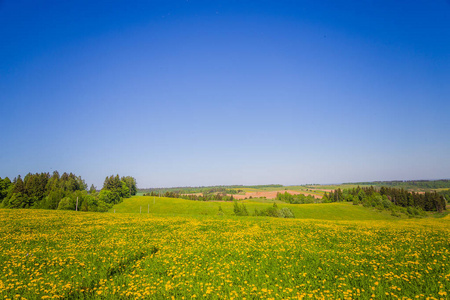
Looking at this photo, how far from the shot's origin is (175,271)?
30.3 ft

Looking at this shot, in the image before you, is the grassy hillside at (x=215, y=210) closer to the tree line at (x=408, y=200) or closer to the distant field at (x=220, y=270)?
the tree line at (x=408, y=200)

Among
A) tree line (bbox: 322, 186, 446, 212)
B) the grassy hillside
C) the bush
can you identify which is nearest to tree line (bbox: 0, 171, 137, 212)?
the bush

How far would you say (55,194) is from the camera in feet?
241

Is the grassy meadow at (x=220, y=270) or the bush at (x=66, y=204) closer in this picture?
the grassy meadow at (x=220, y=270)

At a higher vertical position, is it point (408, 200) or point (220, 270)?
point (220, 270)

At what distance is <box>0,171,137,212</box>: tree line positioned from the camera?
70.9 meters

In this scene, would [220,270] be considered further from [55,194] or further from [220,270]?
[55,194]

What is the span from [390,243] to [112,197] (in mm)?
117409

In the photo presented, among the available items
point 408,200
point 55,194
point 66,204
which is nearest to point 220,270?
point 66,204

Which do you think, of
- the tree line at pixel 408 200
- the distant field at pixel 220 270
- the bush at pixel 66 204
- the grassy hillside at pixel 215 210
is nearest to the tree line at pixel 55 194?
the bush at pixel 66 204

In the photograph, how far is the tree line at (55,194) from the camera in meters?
70.9

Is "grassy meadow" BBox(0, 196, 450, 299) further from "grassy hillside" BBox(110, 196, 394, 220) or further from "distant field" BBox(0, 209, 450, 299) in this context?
"grassy hillside" BBox(110, 196, 394, 220)

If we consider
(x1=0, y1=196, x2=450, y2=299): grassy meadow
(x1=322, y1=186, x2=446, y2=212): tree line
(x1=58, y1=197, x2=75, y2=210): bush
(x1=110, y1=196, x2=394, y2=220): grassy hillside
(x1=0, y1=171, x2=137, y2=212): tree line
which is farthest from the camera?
(x1=322, y1=186, x2=446, y2=212): tree line

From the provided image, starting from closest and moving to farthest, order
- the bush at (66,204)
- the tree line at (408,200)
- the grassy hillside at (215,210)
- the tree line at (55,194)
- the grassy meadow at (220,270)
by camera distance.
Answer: the grassy meadow at (220,270)
the bush at (66,204)
the tree line at (55,194)
the grassy hillside at (215,210)
the tree line at (408,200)
